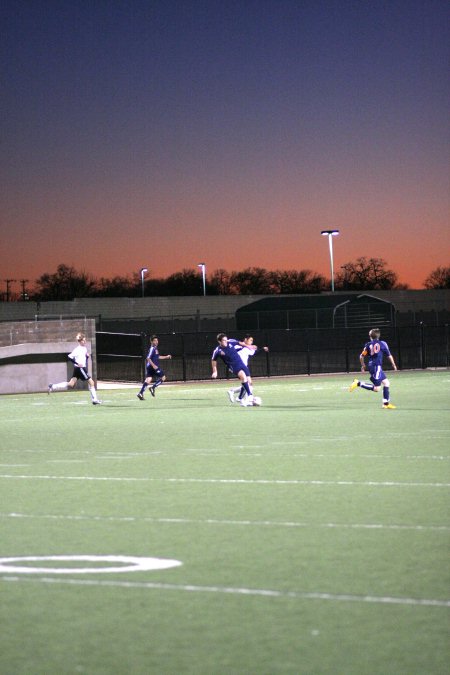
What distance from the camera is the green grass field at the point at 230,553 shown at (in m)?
5.65

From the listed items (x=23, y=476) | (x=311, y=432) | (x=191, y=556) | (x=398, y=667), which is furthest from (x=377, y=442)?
(x=398, y=667)

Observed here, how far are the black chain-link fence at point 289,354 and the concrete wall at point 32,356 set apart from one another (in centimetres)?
508

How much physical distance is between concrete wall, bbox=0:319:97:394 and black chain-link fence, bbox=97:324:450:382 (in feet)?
16.7

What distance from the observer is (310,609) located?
21.0ft

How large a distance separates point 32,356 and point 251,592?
3471 centimetres

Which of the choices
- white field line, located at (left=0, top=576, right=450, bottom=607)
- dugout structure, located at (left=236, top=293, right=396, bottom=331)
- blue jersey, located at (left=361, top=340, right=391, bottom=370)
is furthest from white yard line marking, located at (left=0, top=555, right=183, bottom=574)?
dugout structure, located at (left=236, top=293, right=396, bottom=331)

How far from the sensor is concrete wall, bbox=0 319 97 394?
40.3 meters

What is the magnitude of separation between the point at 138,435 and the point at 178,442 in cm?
181

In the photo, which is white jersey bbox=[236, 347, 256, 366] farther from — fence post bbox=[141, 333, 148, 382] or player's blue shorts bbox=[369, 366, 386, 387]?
fence post bbox=[141, 333, 148, 382]

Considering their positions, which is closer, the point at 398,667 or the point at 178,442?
the point at 398,667

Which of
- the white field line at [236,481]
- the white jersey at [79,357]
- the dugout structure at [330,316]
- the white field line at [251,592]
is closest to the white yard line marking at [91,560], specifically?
the white field line at [251,592]

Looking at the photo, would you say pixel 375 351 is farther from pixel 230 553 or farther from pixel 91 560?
pixel 91 560

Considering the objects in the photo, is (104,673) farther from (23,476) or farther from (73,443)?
(73,443)

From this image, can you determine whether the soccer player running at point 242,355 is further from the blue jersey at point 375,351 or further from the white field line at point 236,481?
the white field line at point 236,481
